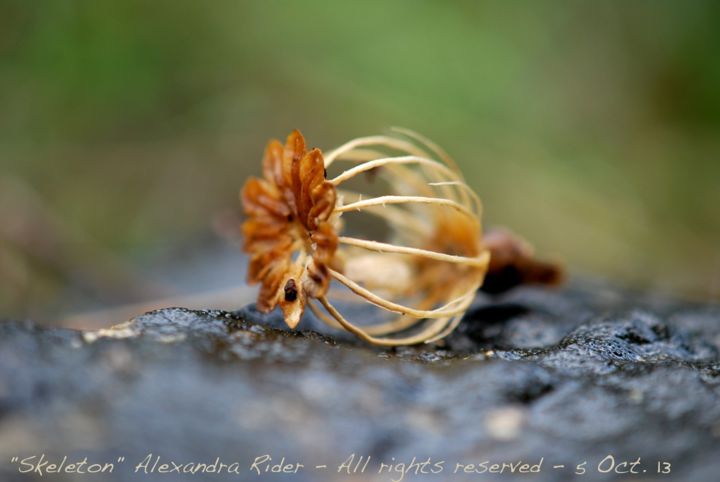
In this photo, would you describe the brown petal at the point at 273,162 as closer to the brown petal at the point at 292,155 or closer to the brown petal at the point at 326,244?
the brown petal at the point at 292,155

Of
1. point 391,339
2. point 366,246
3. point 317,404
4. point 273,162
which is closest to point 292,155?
point 273,162

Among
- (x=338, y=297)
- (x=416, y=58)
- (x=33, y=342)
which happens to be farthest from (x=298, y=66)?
(x=33, y=342)

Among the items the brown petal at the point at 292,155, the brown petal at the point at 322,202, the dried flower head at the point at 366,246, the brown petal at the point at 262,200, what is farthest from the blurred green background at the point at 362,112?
the brown petal at the point at 322,202

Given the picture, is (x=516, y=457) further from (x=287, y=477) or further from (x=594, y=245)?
(x=594, y=245)

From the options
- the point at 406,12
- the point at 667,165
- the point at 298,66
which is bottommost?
the point at 667,165

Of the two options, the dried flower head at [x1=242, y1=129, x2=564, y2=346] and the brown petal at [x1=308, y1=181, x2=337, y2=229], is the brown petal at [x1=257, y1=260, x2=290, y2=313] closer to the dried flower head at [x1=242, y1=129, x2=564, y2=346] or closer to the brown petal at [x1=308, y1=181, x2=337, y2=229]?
the dried flower head at [x1=242, y1=129, x2=564, y2=346]

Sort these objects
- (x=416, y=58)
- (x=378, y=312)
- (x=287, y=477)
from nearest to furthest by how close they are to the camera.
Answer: (x=287, y=477) < (x=378, y=312) < (x=416, y=58)
